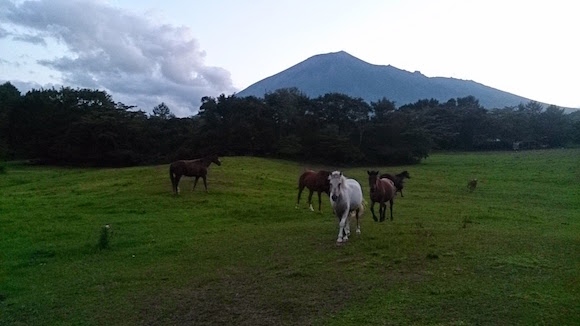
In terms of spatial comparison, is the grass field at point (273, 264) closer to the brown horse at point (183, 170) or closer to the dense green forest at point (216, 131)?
the brown horse at point (183, 170)

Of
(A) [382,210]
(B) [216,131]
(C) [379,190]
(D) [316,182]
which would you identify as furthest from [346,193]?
(B) [216,131]

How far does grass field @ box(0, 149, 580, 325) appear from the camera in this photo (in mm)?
7652

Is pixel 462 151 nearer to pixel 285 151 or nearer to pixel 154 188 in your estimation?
pixel 285 151

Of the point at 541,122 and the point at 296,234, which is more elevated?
the point at 541,122

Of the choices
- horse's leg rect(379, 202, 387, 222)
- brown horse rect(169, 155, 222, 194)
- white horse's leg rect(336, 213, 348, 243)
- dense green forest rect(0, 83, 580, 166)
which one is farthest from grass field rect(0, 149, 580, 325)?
dense green forest rect(0, 83, 580, 166)

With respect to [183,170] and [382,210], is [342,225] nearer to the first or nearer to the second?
[382,210]

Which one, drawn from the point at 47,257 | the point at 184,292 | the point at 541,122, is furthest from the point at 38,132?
the point at 541,122

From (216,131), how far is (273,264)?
45.1 meters

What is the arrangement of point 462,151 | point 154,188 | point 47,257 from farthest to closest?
point 462,151, point 154,188, point 47,257

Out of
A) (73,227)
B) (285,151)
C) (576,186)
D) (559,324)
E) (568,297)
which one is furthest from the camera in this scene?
(285,151)

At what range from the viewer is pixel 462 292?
7918mm

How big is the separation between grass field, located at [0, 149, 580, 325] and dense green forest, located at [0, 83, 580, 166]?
3085cm

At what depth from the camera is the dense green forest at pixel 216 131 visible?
52.9m

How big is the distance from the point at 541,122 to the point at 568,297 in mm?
73120
